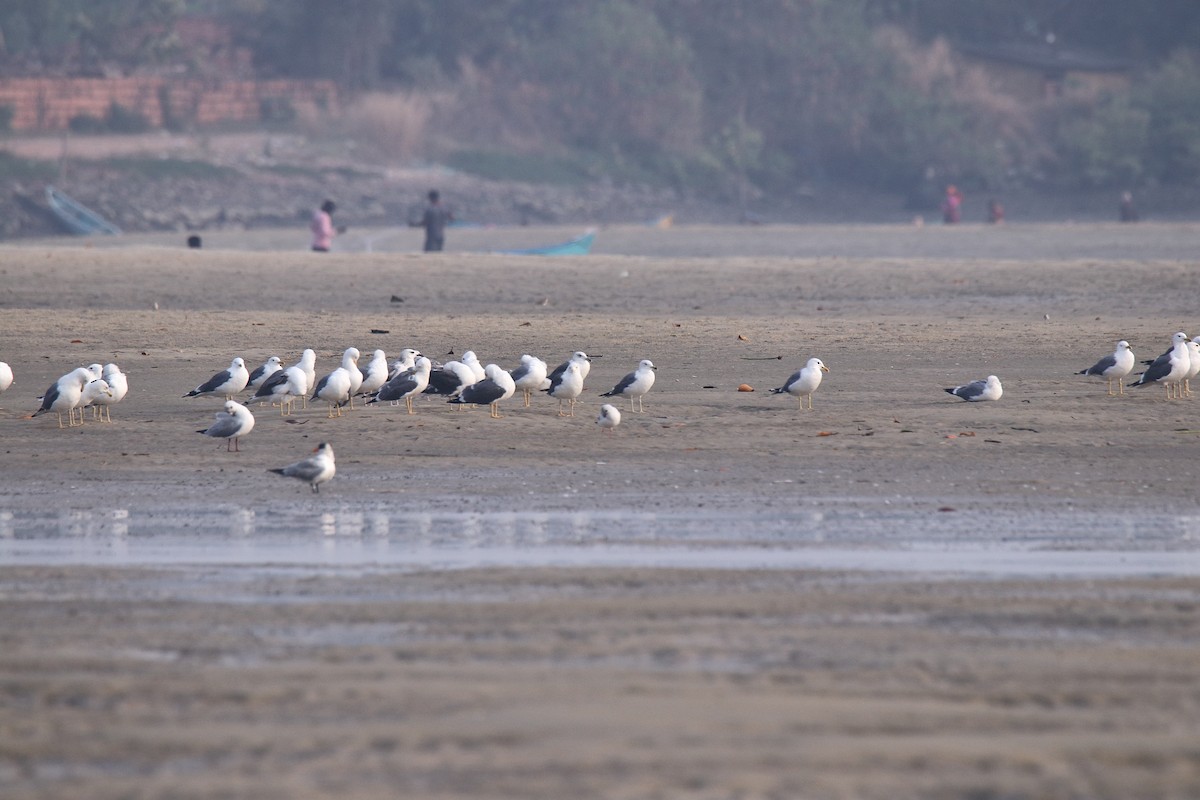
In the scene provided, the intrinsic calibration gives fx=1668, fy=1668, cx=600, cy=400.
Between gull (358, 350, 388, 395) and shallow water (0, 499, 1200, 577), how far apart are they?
12.2 ft

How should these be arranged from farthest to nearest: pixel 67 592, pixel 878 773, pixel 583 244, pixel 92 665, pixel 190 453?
pixel 583 244, pixel 190 453, pixel 67 592, pixel 92 665, pixel 878 773

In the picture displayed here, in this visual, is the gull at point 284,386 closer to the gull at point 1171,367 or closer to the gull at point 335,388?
the gull at point 335,388

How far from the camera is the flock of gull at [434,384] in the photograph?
12320mm

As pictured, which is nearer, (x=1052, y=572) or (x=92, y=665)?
(x=92, y=665)

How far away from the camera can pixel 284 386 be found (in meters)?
12.3

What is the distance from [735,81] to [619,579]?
58948mm

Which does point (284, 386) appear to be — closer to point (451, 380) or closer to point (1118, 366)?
point (451, 380)

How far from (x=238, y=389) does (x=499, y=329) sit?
16.8 feet

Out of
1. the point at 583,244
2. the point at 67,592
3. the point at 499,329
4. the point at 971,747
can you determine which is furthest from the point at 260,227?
the point at 971,747

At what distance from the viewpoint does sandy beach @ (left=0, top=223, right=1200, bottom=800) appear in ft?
17.1

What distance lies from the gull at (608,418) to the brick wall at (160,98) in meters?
42.5

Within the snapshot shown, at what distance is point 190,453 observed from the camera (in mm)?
11344

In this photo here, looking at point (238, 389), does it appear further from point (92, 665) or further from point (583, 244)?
point (583, 244)

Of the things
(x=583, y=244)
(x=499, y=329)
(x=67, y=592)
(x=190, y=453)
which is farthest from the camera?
(x=583, y=244)
